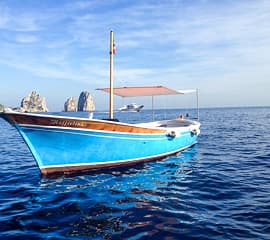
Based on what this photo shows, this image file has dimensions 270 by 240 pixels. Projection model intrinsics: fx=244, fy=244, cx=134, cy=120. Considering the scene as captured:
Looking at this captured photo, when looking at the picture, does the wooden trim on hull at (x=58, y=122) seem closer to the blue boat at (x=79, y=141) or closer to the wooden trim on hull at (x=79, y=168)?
the blue boat at (x=79, y=141)

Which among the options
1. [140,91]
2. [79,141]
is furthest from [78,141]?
[140,91]

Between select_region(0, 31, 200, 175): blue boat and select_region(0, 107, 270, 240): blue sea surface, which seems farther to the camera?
select_region(0, 31, 200, 175): blue boat

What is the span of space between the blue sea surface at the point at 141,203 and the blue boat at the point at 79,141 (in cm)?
51

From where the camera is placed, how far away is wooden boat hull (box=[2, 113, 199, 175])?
925 cm

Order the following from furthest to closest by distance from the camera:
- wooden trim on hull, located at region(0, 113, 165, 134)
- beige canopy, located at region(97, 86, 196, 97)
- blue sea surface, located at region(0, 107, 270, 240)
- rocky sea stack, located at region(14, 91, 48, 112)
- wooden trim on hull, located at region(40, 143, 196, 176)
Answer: rocky sea stack, located at region(14, 91, 48, 112)
beige canopy, located at region(97, 86, 196, 97)
wooden trim on hull, located at region(40, 143, 196, 176)
wooden trim on hull, located at region(0, 113, 165, 134)
blue sea surface, located at region(0, 107, 270, 240)

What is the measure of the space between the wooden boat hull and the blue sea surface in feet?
1.69

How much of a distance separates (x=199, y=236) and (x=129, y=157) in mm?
6372

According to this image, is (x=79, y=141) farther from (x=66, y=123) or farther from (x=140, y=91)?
(x=140, y=91)

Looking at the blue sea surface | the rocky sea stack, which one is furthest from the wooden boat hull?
the rocky sea stack

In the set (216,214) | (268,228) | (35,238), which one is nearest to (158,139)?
(216,214)

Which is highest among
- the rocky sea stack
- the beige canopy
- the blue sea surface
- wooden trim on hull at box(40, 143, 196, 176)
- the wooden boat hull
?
the rocky sea stack

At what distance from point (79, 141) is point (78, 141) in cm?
4

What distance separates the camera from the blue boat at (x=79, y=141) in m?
9.24

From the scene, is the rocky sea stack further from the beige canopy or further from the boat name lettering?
the boat name lettering
